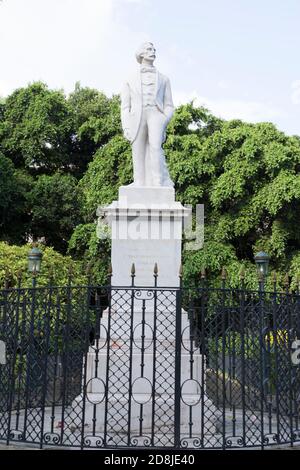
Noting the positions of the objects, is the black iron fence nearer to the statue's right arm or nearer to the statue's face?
the statue's right arm

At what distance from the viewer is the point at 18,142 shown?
23.5 metres

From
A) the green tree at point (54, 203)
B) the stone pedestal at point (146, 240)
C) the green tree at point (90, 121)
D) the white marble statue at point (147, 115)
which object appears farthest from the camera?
the green tree at point (90, 121)

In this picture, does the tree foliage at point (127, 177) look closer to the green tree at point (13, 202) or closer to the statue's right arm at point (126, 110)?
the green tree at point (13, 202)

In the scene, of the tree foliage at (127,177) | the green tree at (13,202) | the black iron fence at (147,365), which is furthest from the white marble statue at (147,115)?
the green tree at (13,202)

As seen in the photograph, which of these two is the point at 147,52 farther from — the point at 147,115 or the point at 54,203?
the point at 54,203

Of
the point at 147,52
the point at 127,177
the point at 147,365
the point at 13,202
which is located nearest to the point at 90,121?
the point at 127,177

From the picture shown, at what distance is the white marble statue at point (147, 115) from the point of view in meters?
9.38

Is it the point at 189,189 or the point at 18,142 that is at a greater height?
the point at 18,142

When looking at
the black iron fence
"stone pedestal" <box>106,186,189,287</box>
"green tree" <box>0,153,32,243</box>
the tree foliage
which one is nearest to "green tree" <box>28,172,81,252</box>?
the tree foliage
